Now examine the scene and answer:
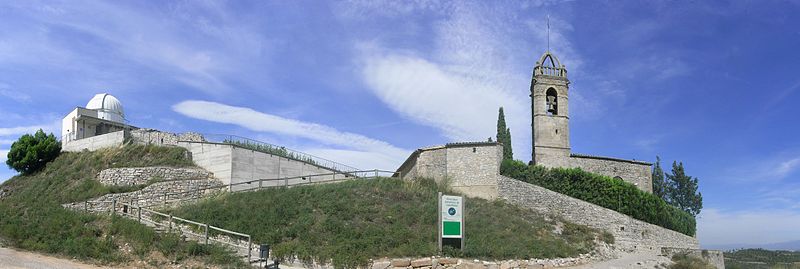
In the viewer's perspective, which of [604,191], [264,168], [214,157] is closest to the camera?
[604,191]

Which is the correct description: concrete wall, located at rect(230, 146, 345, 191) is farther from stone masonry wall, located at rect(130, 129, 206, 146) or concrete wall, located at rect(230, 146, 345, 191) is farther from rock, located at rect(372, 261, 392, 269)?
rock, located at rect(372, 261, 392, 269)

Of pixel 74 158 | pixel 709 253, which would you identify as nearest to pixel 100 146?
pixel 74 158

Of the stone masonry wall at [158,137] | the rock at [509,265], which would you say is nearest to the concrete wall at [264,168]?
the stone masonry wall at [158,137]

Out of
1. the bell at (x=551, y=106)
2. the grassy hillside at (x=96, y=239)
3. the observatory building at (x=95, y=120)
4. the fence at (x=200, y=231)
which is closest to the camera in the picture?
the grassy hillside at (x=96, y=239)

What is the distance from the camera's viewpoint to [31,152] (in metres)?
38.9

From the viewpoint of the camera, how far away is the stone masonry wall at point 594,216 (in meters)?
31.1

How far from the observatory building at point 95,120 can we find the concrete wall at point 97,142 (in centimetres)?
60

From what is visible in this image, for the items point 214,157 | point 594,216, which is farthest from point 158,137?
point 594,216

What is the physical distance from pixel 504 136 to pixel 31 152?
33233mm

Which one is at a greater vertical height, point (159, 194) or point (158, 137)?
point (158, 137)

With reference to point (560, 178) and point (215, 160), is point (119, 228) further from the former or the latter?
point (560, 178)

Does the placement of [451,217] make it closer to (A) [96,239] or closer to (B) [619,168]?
(A) [96,239]

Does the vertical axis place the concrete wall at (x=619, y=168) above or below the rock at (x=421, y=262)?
above

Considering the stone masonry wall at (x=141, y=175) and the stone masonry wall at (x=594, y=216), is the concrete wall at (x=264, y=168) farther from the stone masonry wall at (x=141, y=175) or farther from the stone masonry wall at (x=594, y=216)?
the stone masonry wall at (x=594, y=216)
